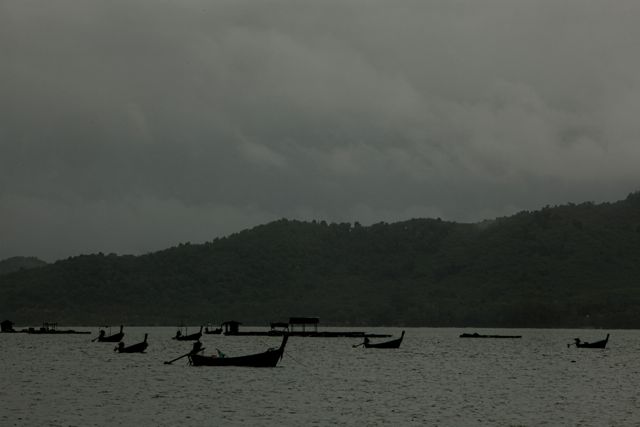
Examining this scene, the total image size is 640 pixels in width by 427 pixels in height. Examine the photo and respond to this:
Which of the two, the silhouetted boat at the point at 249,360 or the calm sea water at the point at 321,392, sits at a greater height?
the silhouetted boat at the point at 249,360

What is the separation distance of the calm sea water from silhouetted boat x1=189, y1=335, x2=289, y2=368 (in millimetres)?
1103

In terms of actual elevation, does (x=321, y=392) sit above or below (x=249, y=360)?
below

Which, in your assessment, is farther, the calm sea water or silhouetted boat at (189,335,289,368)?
silhouetted boat at (189,335,289,368)

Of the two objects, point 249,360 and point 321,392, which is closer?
point 321,392

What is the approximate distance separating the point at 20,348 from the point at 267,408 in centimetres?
11292

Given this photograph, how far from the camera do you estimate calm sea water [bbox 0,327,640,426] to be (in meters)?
67.6

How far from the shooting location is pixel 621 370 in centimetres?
12075

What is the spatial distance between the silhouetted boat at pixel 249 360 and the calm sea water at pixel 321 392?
3.62 ft

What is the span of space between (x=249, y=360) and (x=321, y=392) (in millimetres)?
23102

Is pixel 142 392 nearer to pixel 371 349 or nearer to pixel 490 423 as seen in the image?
pixel 490 423

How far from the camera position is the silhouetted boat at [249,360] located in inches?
4087

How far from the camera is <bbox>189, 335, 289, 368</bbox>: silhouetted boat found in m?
104

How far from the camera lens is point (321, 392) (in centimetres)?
8644

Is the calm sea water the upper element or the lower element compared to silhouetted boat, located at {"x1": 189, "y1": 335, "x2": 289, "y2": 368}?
lower
